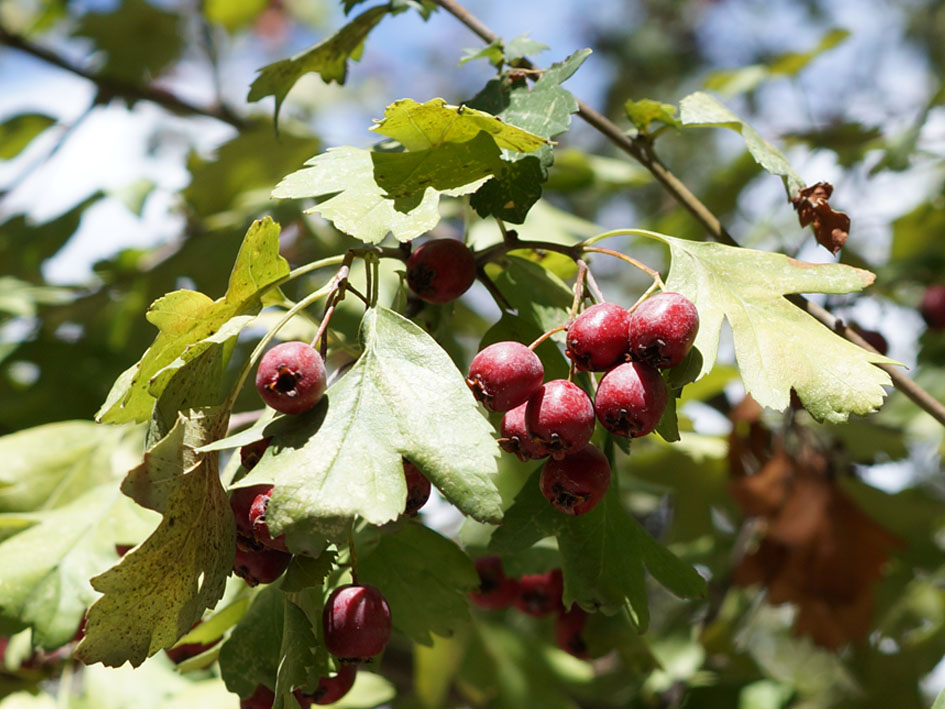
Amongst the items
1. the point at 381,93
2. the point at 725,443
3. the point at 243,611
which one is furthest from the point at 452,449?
the point at 381,93

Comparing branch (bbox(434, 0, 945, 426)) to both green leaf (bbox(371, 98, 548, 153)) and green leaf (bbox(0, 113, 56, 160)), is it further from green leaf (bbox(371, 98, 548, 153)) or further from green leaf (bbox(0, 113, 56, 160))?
green leaf (bbox(0, 113, 56, 160))

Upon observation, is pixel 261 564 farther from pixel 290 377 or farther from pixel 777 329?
pixel 777 329

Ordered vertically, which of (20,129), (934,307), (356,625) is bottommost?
(934,307)

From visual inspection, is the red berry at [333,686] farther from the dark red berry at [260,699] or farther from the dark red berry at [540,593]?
the dark red berry at [540,593]

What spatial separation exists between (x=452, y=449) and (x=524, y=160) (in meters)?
0.37

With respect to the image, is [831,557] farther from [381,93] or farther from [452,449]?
[381,93]

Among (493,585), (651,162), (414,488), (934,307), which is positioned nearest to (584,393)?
(414,488)

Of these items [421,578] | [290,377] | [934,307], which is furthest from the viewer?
[934,307]

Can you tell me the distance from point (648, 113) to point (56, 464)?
1104 mm

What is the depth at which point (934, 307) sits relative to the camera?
7.07ft

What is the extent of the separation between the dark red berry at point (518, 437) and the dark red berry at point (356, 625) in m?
0.20

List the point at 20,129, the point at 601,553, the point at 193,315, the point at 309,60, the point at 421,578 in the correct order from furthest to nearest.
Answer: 1. the point at 20,129
2. the point at 309,60
3. the point at 421,578
4. the point at 601,553
5. the point at 193,315

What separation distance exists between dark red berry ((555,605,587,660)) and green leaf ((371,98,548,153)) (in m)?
0.79

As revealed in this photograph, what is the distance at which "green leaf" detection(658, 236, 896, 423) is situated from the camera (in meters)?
0.92
